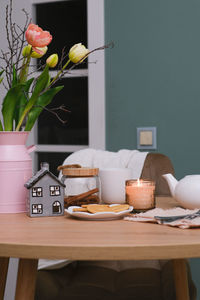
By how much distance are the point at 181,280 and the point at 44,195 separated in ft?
1.79

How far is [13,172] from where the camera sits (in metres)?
1.19

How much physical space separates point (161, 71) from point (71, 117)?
26.5 inches

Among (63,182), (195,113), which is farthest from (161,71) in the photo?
(63,182)

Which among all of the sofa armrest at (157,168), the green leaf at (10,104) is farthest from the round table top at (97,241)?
the sofa armrest at (157,168)

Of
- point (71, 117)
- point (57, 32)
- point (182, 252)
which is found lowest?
point (182, 252)

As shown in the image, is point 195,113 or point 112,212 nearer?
point 112,212

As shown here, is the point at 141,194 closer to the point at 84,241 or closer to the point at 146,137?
the point at 84,241

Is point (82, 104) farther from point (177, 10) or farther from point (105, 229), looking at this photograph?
point (105, 229)

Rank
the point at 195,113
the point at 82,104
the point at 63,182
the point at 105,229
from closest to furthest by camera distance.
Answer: the point at 105,229, the point at 63,182, the point at 195,113, the point at 82,104

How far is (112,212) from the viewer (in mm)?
1076

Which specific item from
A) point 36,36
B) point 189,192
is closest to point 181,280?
point 189,192

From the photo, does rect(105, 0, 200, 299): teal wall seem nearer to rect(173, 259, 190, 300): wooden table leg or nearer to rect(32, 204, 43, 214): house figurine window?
rect(173, 259, 190, 300): wooden table leg

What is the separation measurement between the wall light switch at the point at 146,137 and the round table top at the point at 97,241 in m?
1.47

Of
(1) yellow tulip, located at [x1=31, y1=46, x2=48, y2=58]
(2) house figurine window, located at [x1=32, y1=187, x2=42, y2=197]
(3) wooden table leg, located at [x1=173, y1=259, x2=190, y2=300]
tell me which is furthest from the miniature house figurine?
(3) wooden table leg, located at [x1=173, y1=259, x2=190, y2=300]
